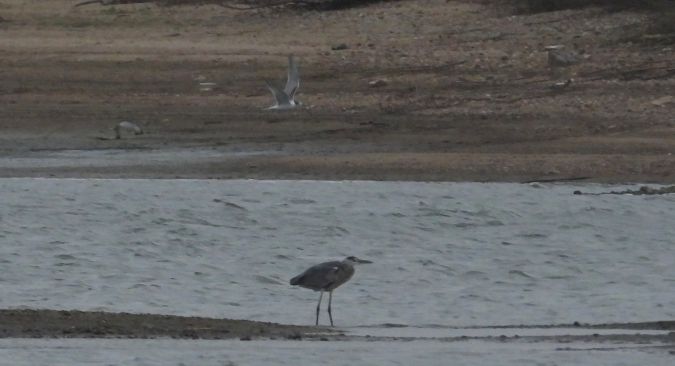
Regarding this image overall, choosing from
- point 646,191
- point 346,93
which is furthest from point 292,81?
point 646,191

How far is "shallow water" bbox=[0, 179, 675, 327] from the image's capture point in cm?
952

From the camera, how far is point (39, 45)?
19688mm

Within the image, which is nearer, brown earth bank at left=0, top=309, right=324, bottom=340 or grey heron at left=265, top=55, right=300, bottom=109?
brown earth bank at left=0, top=309, right=324, bottom=340

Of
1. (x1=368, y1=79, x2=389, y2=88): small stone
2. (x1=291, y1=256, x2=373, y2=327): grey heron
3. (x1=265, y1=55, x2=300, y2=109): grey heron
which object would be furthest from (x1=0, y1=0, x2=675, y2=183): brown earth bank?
(x1=291, y1=256, x2=373, y2=327): grey heron

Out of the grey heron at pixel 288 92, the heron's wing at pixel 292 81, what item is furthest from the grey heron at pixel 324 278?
the heron's wing at pixel 292 81

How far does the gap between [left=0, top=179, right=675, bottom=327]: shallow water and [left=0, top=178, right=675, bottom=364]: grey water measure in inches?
0.6

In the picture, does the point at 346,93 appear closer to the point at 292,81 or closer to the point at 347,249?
the point at 292,81

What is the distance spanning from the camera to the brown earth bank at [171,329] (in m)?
8.21

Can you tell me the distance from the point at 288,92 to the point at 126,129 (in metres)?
1.41

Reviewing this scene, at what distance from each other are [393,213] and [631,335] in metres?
4.11

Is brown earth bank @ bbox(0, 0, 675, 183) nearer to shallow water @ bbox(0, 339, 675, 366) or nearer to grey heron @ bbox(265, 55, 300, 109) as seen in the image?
grey heron @ bbox(265, 55, 300, 109)

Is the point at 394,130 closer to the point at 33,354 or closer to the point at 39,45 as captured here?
the point at 39,45

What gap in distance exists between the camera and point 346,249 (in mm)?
11375

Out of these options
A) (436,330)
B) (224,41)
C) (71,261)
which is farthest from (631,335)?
(224,41)
